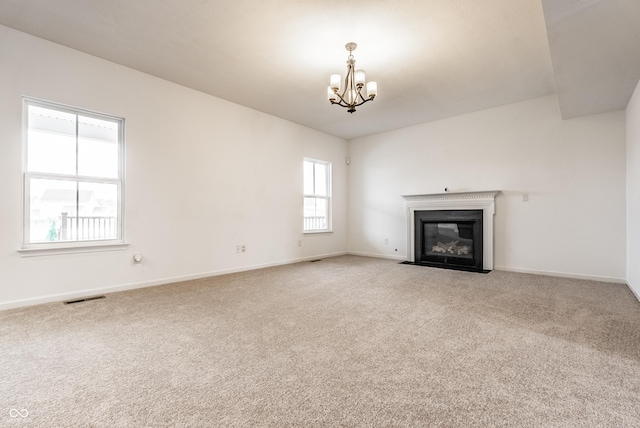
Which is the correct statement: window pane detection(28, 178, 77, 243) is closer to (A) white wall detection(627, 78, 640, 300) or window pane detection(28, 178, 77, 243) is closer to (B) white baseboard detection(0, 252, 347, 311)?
(B) white baseboard detection(0, 252, 347, 311)

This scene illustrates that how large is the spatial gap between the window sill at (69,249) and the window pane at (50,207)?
5.8 inches

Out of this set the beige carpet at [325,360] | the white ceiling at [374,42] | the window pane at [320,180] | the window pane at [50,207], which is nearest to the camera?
the beige carpet at [325,360]

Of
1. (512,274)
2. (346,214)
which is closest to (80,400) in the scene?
(512,274)

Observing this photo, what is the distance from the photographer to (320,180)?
6547 millimetres

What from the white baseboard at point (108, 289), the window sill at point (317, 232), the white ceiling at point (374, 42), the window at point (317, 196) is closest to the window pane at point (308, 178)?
the window at point (317, 196)

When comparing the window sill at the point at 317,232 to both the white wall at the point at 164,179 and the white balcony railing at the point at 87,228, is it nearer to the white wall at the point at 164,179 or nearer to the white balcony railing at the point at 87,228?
the white wall at the point at 164,179

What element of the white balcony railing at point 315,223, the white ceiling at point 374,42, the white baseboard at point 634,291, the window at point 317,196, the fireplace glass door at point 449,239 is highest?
the white ceiling at point 374,42

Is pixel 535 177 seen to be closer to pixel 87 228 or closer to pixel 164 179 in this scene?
pixel 164 179

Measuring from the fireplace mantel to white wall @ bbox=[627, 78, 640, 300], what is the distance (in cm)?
152

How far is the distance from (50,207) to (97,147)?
85 centimetres

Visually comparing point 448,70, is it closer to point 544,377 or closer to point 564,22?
point 564,22

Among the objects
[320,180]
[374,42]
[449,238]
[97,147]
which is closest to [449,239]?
[449,238]

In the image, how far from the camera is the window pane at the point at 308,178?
619 cm

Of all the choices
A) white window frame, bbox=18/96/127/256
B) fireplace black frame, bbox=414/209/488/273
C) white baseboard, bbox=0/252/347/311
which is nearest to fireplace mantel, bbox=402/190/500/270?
fireplace black frame, bbox=414/209/488/273
